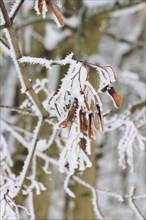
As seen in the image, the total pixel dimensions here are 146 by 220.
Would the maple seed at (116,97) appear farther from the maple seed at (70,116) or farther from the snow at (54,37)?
the snow at (54,37)

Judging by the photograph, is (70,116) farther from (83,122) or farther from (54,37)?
(54,37)

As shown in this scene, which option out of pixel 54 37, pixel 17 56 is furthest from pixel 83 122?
pixel 54 37

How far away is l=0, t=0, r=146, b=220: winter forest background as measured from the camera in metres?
1.16

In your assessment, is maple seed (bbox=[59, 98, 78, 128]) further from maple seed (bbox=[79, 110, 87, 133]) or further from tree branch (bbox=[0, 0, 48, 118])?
tree branch (bbox=[0, 0, 48, 118])

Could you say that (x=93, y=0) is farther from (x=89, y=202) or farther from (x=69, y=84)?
(x=69, y=84)

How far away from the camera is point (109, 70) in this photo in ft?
3.74

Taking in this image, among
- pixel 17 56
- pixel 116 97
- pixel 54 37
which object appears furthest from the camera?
pixel 54 37

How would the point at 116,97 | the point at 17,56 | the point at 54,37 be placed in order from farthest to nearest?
the point at 54,37
the point at 17,56
the point at 116,97

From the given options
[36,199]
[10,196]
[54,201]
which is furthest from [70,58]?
[54,201]

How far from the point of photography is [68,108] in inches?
47.2

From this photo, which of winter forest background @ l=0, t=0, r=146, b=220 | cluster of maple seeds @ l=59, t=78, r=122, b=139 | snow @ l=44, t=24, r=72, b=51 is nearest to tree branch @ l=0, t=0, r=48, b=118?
winter forest background @ l=0, t=0, r=146, b=220

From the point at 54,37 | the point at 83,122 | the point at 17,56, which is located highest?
the point at 54,37

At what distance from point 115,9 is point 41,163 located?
1.30m

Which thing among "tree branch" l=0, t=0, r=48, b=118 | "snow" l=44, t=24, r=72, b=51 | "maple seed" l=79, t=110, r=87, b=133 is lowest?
"maple seed" l=79, t=110, r=87, b=133
